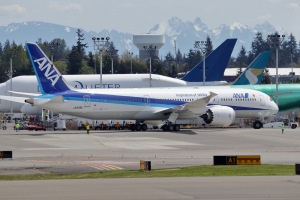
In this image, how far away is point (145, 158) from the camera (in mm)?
44625

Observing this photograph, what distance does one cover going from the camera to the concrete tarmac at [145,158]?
2688 centimetres

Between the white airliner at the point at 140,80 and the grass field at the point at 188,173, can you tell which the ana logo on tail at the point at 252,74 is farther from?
the grass field at the point at 188,173

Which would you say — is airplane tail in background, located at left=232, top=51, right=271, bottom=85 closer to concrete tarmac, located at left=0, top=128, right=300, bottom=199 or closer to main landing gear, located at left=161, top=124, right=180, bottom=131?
concrete tarmac, located at left=0, top=128, right=300, bottom=199

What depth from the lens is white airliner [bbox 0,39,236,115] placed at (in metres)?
91.9

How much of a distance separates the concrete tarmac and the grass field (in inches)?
75.7

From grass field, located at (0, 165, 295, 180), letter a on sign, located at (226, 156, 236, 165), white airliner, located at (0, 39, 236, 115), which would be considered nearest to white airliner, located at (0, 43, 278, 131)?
white airliner, located at (0, 39, 236, 115)

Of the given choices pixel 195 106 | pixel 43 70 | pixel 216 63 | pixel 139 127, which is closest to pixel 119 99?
pixel 139 127

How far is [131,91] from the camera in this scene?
241 feet

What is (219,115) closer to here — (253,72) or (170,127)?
(170,127)

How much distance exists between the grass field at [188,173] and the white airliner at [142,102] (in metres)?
33.7

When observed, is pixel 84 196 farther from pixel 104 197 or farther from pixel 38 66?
pixel 38 66

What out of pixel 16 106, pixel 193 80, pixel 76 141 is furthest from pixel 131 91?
pixel 16 106

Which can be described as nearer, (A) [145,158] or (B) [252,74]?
(A) [145,158]

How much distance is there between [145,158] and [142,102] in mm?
28337
